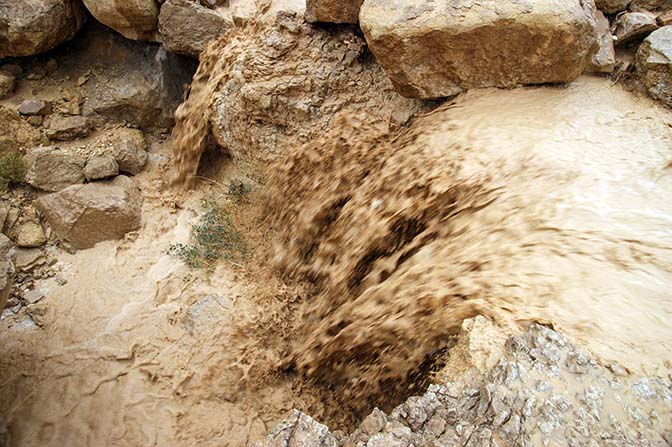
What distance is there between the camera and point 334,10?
3793 mm

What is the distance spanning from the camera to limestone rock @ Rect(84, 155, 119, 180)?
4.50m

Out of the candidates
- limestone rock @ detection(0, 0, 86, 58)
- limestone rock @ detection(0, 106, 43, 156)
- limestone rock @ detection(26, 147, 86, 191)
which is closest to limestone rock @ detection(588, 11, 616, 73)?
limestone rock @ detection(26, 147, 86, 191)

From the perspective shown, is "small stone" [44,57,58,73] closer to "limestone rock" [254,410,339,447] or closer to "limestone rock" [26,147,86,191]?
"limestone rock" [26,147,86,191]

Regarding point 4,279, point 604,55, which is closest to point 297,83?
point 604,55

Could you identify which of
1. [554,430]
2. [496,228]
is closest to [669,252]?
[496,228]

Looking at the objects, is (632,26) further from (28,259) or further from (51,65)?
(51,65)

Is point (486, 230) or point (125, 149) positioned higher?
point (486, 230)

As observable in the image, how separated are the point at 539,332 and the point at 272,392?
2068 mm

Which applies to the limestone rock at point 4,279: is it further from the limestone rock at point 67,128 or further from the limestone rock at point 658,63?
the limestone rock at point 658,63

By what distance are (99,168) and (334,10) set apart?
261 centimetres

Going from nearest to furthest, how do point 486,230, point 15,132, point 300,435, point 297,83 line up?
point 300,435 → point 486,230 → point 297,83 → point 15,132

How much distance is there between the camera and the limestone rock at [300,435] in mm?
1841

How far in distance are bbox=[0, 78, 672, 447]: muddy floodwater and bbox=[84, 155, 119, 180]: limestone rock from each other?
664mm

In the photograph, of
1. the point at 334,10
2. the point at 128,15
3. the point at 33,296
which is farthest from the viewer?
the point at 128,15
